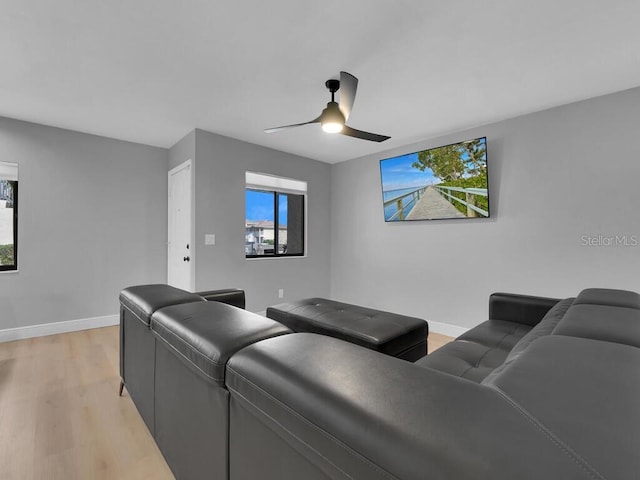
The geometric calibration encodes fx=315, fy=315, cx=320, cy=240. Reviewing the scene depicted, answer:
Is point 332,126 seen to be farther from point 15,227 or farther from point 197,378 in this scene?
point 15,227

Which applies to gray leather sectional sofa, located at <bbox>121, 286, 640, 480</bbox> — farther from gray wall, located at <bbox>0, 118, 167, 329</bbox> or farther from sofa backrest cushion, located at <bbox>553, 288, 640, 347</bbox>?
gray wall, located at <bbox>0, 118, 167, 329</bbox>

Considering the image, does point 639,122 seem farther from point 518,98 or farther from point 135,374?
point 135,374

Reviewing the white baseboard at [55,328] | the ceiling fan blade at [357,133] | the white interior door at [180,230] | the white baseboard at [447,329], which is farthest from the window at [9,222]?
the white baseboard at [447,329]

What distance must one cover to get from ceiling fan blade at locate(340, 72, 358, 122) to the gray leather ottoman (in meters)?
1.56

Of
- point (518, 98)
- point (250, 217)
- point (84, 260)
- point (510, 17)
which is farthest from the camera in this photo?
point (250, 217)

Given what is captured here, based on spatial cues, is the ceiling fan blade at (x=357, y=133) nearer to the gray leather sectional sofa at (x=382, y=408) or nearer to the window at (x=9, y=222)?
the gray leather sectional sofa at (x=382, y=408)

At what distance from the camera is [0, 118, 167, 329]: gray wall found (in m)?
3.41

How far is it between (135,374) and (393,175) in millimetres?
3450

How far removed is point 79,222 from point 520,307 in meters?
4.60

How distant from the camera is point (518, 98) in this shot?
9.23 ft

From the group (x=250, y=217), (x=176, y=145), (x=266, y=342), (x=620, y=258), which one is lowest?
(x=266, y=342)

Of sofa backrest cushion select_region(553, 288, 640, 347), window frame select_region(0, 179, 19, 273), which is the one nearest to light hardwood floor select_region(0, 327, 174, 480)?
window frame select_region(0, 179, 19, 273)

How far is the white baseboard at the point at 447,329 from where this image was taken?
3.61m

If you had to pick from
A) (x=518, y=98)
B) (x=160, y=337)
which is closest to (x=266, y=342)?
(x=160, y=337)
